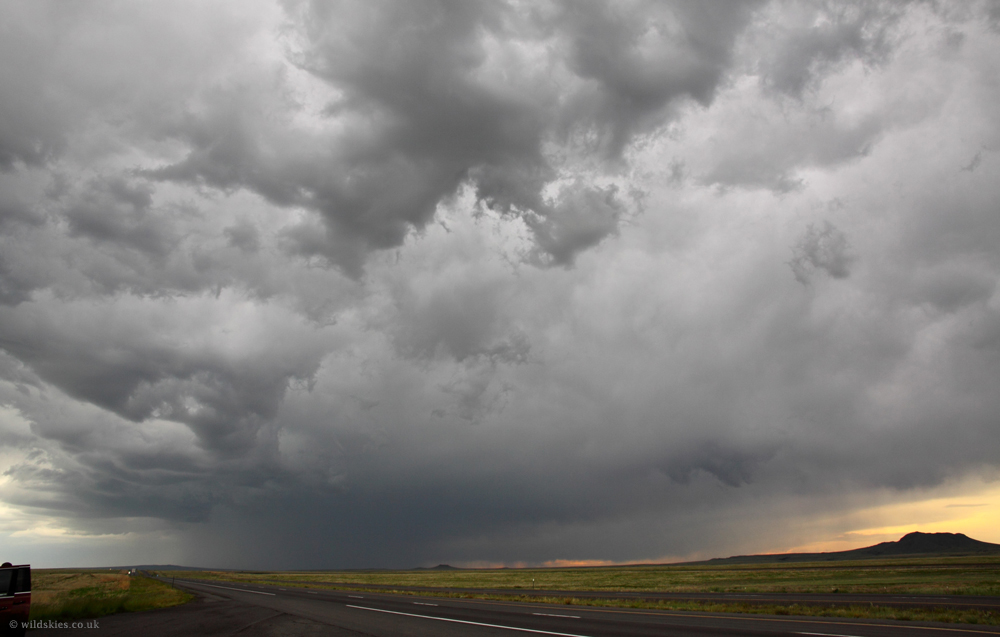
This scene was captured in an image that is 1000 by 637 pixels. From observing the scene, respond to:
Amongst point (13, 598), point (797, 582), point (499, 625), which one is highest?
point (13, 598)

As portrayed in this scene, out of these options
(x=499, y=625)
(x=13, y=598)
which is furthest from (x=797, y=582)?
(x=13, y=598)

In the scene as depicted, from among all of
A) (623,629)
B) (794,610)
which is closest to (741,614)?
(794,610)

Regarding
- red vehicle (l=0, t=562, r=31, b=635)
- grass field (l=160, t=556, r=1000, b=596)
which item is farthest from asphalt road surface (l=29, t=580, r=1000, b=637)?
grass field (l=160, t=556, r=1000, b=596)

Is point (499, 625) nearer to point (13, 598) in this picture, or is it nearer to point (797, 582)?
point (13, 598)

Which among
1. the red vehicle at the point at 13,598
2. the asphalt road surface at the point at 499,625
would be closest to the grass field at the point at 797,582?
the asphalt road surface at the point at 499,625

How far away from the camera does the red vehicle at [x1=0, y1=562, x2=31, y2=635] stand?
755 inches

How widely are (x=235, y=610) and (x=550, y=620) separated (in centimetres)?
2036

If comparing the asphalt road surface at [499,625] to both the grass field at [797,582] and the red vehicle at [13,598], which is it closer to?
the red vehicle at [13,598]

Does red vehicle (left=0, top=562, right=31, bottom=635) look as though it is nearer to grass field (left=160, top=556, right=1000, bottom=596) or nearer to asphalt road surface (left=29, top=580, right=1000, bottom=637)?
asphalt road surface (left=29, top=580, right=1000, bottom=637)

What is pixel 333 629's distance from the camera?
2128 cm

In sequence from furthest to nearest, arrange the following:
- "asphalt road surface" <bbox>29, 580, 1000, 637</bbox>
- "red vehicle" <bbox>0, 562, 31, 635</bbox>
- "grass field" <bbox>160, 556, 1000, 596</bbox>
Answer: "grass field" <bbox>160, 556, 1000, 596</bbox>, "red vehicle" <bbox>0, 562, 31, 635</bbox>, "asphalt road surface" <bbox>29, 580, 1000, 637</bbox>

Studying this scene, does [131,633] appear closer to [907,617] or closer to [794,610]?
[794,610]

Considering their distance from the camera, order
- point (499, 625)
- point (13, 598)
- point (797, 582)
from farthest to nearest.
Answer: point (797, 582) < point (499, 625) < point (13, 598)

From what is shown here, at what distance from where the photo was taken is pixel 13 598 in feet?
63.9
